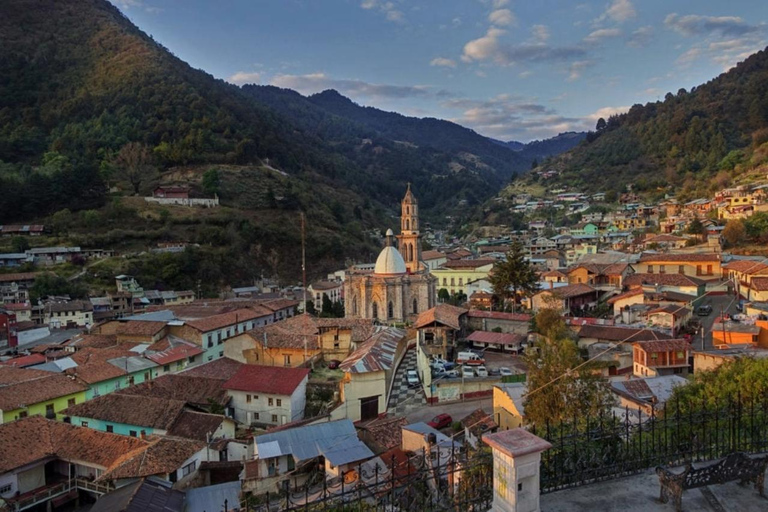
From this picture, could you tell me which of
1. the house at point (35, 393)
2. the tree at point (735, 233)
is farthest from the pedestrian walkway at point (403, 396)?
the tree at point (735, 233)

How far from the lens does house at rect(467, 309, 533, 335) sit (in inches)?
1179

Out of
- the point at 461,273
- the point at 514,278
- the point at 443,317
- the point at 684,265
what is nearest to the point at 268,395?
the point at 443,317

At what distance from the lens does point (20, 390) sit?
2019 cm

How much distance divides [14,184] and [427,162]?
119362 millimetres

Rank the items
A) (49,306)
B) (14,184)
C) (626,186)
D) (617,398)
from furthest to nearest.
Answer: (626,186)
(14,184)
(49,306)
(617,398)

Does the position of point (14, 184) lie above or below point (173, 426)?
above

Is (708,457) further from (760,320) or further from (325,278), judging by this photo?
(325,278)

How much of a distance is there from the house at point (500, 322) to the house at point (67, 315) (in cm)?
2682

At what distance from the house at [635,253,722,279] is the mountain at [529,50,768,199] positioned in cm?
2617

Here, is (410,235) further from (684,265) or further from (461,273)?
(684,265)

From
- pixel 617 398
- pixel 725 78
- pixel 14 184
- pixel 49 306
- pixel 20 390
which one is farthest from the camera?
pixel 725 78

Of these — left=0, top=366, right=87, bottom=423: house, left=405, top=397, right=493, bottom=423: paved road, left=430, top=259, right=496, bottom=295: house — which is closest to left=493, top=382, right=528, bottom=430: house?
left=405, top=397, right=493, bottom=423: paved road

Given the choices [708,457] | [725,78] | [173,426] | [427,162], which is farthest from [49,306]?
[427,162]

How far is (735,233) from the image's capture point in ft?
128
